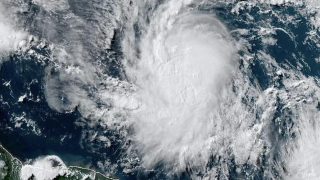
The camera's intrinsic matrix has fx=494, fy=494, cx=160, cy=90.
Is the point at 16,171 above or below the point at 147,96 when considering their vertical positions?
below

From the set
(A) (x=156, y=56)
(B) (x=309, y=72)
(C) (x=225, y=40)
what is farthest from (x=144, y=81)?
(B) (x=309, y=72)

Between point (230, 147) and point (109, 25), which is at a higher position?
point (109, 25)

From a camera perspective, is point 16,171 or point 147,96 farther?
point 147,96

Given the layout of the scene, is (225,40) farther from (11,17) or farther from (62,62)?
(11,17)
